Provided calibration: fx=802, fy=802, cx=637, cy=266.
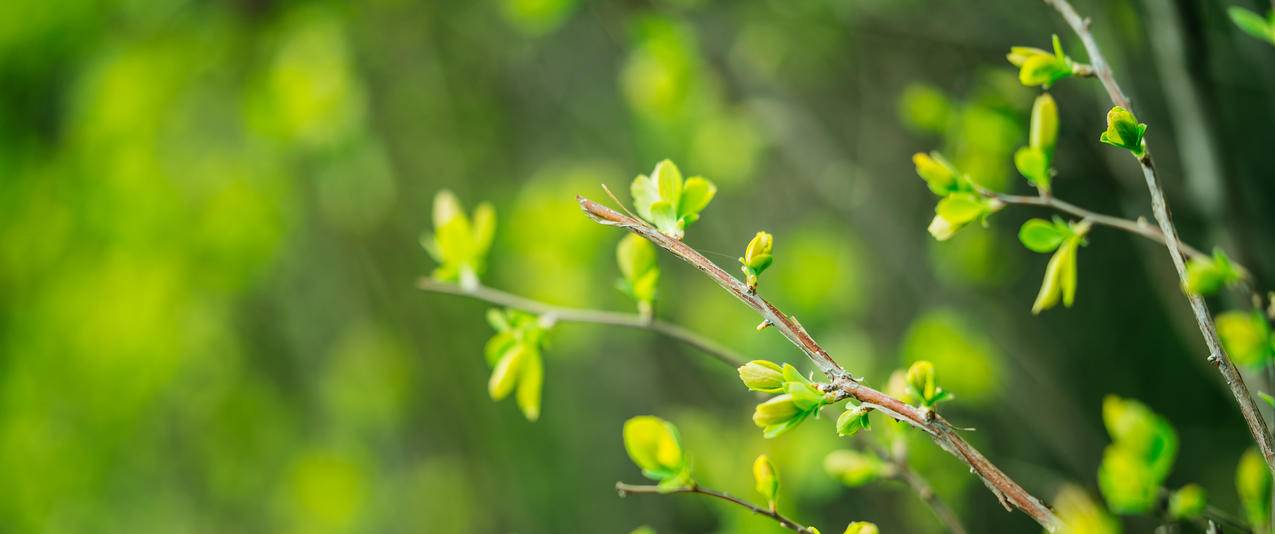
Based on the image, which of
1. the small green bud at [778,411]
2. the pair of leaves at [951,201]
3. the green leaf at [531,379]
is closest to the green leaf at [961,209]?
the pair of leaves at [951,201]

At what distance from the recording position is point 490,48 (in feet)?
4.73

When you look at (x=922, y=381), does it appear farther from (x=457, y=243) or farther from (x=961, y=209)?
(x=457, y=243)

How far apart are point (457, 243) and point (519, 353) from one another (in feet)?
0.26

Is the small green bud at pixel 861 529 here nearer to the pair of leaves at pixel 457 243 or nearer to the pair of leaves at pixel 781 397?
the pair of leaves at pixel 781 397

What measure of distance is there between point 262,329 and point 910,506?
4.35 ft

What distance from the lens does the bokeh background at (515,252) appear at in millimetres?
813

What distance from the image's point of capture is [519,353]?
405mm

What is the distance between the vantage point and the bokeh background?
32.0 inches

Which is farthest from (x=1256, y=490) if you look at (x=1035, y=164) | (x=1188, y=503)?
(x=1035, y=164)

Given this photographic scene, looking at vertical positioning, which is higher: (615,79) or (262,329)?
(615,79)

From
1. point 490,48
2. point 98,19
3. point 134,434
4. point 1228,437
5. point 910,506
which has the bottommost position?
point 134,434

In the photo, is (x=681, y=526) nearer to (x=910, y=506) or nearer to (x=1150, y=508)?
(x=910, y=506)

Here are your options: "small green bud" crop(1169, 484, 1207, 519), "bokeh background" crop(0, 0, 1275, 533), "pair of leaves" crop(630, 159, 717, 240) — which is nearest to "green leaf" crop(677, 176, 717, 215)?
"pair of leaves" crop(630, 159, 717, 240)

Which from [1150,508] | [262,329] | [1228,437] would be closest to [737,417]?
[1228,437]
